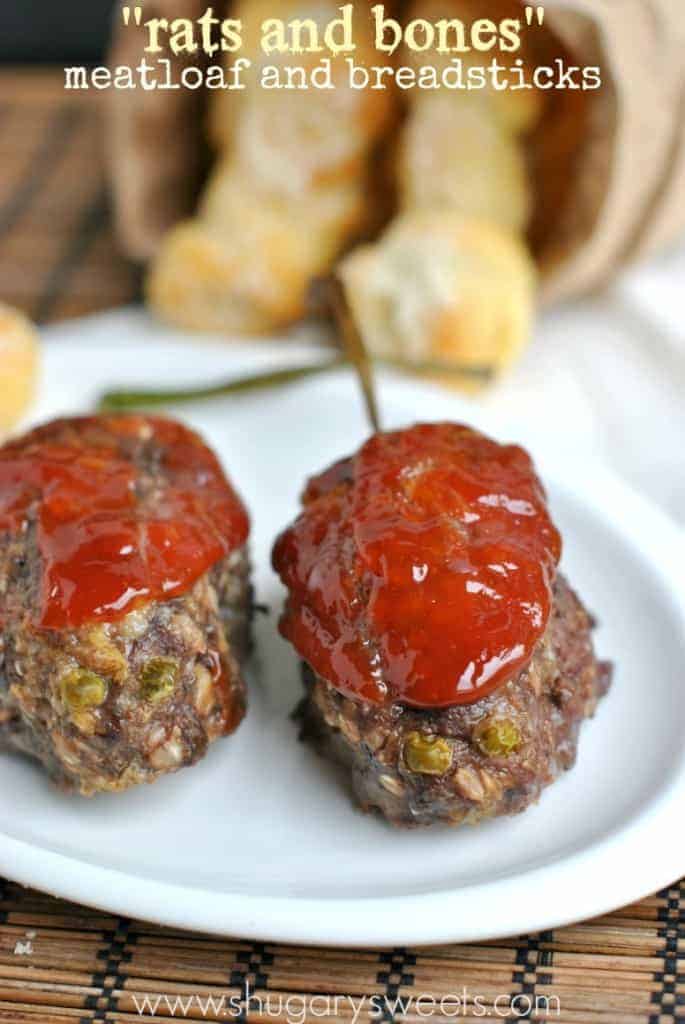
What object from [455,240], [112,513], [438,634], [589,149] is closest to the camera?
[438,634]

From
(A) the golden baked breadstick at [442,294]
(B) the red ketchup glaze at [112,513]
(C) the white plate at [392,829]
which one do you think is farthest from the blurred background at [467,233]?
(B) the red ketchup glaze at [112,513]

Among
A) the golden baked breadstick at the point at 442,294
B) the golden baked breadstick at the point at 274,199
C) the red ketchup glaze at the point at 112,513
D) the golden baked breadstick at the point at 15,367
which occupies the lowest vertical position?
the red ketchup glaze at the point at 112,513

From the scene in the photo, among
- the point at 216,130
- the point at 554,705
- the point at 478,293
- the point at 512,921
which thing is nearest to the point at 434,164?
the point at 478,293

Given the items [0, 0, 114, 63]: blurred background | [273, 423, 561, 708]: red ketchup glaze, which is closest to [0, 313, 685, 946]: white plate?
[273, 423, 561, 708]: red ketchup glaze

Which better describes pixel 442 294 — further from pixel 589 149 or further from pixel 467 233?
pixel 589 149

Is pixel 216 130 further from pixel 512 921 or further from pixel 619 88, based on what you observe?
pixel 512 921

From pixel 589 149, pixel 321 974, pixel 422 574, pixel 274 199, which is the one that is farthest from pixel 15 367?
pixel 321 974

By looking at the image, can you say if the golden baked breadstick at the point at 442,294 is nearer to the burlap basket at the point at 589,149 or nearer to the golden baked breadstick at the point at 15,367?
the burlap basket at the point at 589,149
